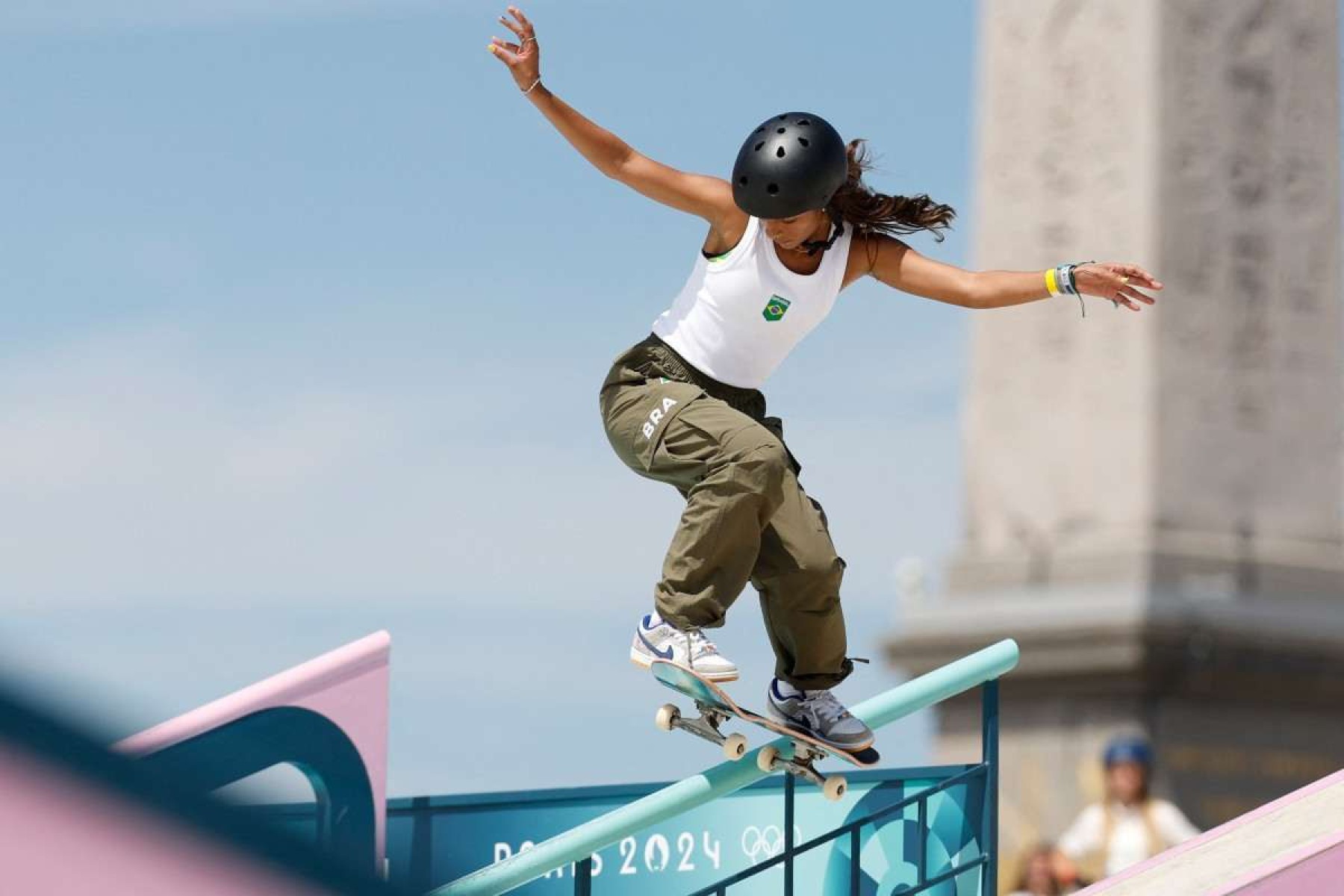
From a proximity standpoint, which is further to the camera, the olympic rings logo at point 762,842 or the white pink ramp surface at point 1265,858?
the olympic rings logo at point 762,842

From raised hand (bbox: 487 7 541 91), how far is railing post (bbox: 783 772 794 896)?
1803mm

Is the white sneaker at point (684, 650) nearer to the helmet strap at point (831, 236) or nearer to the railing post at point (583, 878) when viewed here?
the railing post at point (583, 878)

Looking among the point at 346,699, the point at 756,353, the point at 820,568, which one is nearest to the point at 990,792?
the point at 820,568

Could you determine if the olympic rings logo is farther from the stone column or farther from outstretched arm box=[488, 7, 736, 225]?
the stone column

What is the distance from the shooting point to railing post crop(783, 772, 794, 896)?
5613 mm

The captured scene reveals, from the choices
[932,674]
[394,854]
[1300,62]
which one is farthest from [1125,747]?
[1300,62]

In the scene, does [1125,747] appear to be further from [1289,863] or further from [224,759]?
[1289,863]

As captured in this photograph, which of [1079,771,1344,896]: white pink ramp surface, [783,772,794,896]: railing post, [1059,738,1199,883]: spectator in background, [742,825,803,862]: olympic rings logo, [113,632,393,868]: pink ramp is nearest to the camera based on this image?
[1079,771,1344,896]: white pink ramp surface

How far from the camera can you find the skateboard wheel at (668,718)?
18.6 ft

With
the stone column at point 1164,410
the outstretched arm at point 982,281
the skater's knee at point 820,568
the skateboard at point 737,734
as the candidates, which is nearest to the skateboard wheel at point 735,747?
the skateboard at point 737,734

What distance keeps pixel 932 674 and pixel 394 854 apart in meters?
2.65

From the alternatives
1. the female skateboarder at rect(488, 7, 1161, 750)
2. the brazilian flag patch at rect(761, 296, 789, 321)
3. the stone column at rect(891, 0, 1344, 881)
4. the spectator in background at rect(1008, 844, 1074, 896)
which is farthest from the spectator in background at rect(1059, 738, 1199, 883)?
the stone column at rect(891, 0, 1344, 881)

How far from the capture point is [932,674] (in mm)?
5867

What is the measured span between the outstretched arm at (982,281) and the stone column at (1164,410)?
12333 mm
